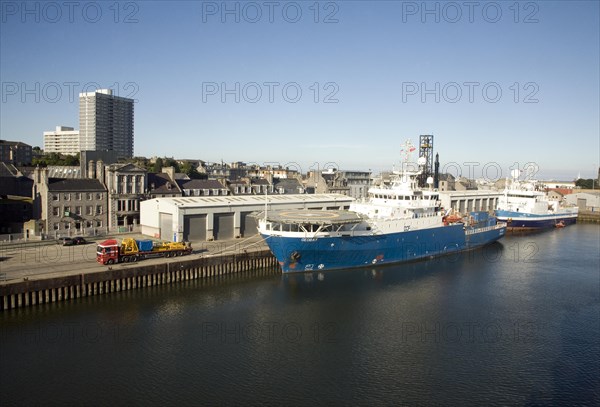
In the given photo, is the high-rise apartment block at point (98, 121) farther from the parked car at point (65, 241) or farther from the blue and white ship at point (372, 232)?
the blue and white ship at point (372, 232)

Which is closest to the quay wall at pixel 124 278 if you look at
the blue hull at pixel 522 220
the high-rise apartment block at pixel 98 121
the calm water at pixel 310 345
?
the calm water at pixel 310 345

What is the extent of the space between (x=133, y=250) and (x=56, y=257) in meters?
6.36

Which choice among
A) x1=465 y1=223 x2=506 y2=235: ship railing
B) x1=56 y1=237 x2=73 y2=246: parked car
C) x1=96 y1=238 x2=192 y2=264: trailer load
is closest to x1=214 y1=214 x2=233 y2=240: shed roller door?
x1=96 y1=238 x2=192 y2=264: trailer load

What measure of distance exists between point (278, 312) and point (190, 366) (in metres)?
9.29

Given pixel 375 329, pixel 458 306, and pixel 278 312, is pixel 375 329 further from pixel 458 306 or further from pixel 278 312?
pixel 458 306

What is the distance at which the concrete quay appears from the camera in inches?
1187

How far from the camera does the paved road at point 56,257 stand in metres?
32.5

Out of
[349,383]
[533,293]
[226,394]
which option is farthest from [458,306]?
[226,394]

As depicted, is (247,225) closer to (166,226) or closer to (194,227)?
(194,227)

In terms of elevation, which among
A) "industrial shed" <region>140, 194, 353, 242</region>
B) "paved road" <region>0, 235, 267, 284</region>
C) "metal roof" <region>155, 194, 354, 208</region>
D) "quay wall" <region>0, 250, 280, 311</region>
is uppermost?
"metal roof" <region>155, 194, 354, 208</region>

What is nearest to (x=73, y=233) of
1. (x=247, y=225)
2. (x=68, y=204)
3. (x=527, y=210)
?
(x=68, y=204)

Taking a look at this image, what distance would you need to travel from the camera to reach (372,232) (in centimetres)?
4328

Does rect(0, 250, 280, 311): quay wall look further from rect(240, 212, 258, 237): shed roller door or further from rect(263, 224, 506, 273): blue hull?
rect(240, 212, 258, 237): shed roller door

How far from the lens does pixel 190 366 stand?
23.1 m
